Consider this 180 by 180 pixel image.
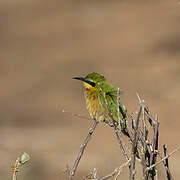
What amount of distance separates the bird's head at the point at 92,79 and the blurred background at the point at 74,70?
275 centimetres

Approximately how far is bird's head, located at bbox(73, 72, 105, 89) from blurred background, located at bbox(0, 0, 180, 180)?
2.75 m

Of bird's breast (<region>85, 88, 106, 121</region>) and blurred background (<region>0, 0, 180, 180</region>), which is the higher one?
blurred background (<region>0, 0, 180, 180</region>)

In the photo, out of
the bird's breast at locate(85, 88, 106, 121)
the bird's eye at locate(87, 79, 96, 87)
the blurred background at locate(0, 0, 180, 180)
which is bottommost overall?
the bird's breast at locate(85, 88, 106, 121)

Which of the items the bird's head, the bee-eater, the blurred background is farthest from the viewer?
the blurred background

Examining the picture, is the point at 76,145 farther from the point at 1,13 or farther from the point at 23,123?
the point at 1,13

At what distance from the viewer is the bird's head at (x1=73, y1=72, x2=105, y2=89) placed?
3498mm

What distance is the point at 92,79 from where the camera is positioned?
3533 mm

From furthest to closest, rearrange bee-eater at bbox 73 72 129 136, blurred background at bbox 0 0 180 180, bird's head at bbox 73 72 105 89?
blurred background at bbox 0 0 180 180
bird's head at bbox 73 72 105 89
bee-eater at bbox 73 72 129 136

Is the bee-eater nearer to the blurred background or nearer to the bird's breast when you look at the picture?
the bird's breast

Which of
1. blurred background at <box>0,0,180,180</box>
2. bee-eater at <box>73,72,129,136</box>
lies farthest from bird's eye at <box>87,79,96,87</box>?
blurred background at <box>0,0,180,180</box>

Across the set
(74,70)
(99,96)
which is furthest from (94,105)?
(74,70)

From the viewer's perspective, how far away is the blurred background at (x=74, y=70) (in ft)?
26.8

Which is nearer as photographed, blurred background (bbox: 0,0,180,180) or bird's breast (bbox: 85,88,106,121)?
bird's breast (bbox: 85,88,106,121)

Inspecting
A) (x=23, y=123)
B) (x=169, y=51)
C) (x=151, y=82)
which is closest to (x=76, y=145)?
(x=23, y=123)
